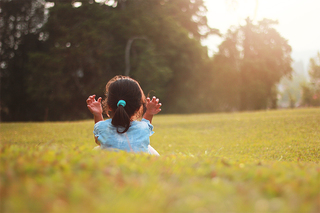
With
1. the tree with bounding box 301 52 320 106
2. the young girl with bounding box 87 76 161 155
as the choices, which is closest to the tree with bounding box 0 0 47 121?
the young girl with bounding box 87 76 161 155

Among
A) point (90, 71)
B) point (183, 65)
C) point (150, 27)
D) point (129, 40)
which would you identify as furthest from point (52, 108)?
point (183, 65)

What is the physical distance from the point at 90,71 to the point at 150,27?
22.7ft

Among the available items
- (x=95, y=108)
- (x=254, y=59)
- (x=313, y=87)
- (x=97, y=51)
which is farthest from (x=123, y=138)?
(x=313, y=87)

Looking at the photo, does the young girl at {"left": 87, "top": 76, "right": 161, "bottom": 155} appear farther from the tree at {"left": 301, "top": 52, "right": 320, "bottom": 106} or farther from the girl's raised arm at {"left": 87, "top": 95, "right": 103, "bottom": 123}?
the tree at {"left": 301, "top": 52, "right": 320, "bottom": 106}

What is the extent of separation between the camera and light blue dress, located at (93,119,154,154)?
2945mm

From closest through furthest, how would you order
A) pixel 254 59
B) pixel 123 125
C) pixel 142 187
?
pixel 142 187 → pixel 123 125 → pixel 254 59

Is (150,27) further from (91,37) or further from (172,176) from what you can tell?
(172,176)

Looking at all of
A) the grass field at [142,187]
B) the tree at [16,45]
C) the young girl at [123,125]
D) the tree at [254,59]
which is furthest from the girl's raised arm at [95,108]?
the tree at [254,59]

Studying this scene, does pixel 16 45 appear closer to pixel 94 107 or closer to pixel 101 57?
pixel 101 57

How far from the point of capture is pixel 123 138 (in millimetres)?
2957

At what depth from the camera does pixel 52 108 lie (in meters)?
23.1

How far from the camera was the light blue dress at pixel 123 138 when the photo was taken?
295 cm

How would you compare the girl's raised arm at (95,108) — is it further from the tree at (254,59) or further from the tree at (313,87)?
the tree at (313,87)

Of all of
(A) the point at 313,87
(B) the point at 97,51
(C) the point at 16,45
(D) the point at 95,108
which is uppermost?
(C) the point at 16,45
